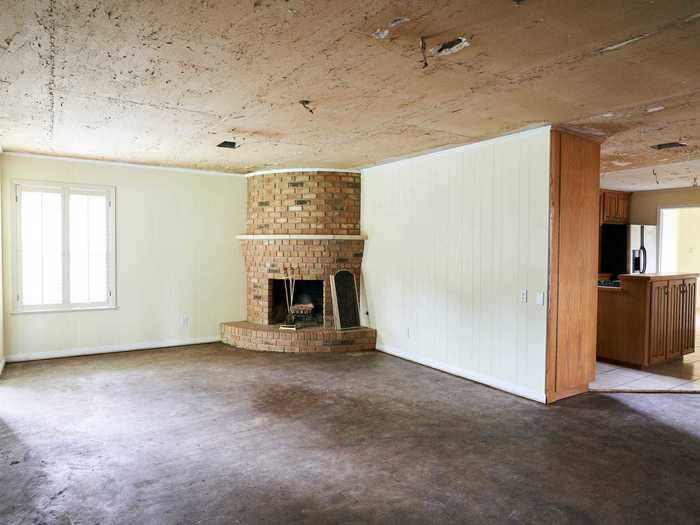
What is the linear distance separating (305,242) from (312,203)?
55 centimetres

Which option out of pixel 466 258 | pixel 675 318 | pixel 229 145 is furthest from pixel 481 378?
pixel 229 145

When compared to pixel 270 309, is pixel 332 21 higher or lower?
higher

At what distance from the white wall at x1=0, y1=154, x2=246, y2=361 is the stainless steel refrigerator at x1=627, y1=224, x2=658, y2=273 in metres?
6.46

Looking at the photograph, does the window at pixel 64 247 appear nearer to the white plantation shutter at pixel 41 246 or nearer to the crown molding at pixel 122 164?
the white plantation shutter at pixel 41 246

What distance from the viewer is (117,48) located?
264cm

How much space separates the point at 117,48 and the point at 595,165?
4194 mm

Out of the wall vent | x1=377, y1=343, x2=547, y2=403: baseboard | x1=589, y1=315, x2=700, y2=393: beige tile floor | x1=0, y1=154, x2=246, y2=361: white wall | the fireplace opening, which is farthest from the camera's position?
the fireplace opening

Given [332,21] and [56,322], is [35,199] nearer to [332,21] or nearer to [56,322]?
[56,322]

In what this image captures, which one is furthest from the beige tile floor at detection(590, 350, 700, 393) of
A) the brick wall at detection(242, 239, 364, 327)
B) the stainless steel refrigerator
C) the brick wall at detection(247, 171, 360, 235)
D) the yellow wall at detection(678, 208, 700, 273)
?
the yellow wall at detection(678, 208, 700, 273)

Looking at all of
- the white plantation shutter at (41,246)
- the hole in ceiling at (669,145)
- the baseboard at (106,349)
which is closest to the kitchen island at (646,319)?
the hole in ceiling at (669,145)

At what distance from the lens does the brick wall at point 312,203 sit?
6711 millimetres

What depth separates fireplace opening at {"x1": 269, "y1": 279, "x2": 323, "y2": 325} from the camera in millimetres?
7086

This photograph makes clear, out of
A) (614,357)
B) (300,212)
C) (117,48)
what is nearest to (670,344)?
(614,357)

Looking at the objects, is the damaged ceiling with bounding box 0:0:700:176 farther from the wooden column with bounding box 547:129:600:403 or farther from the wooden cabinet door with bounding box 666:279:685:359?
the wooden cabinet door with bounding box 666:279:685:359
